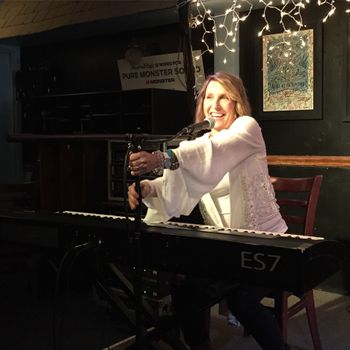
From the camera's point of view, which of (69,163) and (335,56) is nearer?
(335,56)

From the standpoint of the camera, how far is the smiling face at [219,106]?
78.8 inches

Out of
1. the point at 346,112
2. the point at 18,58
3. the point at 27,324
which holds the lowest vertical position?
the point at 27,324

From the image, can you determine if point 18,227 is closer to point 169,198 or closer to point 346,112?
point 169,198

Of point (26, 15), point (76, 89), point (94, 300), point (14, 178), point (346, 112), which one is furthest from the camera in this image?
point (14, 178)

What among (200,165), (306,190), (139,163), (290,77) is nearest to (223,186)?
(200,165)

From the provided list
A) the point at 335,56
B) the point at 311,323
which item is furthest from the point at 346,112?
the point at 311,323

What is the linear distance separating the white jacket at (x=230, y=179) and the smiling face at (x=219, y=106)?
0.10 m

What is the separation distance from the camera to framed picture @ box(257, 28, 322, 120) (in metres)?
3.70

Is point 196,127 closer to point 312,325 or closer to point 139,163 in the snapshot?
point 139,163

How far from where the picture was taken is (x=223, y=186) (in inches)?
76.5

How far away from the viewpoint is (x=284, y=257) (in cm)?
133

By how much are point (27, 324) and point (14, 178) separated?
3225mm

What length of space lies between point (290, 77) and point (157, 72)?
142 centimetres

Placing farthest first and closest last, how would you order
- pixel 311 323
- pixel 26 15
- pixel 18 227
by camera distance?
pixel 26 15 → pixel 311 323 → pixel 18 227
